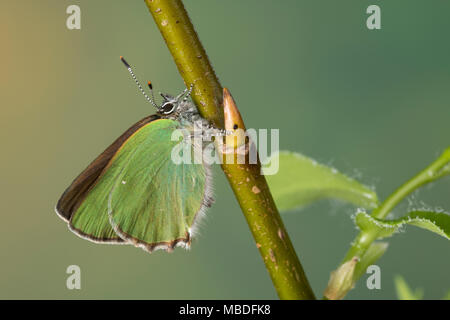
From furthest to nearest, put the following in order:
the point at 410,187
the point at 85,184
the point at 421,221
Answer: the point at 85,184, the point at 410,187, the point at 421,221

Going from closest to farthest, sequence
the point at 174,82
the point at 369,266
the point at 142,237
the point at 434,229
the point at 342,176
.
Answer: the point at 434,229 → the point at 369,266 → the point at 342,176 → the point at 142,237 → the point at 174,82

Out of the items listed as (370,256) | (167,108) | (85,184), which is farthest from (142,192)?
(370,256)

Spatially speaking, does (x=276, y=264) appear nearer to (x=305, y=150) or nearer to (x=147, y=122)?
(x=147, y=122)

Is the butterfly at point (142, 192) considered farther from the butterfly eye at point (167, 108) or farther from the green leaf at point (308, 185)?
the green leaf at point (308, 185)

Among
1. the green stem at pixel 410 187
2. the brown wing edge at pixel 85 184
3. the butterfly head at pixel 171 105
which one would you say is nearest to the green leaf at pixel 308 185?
the green stem at pixel 410 187

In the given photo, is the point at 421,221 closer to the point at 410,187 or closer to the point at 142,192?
→ the point at 410,187
